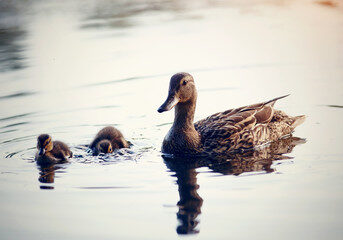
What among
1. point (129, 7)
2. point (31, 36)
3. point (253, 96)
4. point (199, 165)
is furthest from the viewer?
point (129, 7)

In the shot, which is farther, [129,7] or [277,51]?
[129,7]

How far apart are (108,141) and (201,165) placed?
47.3 inches

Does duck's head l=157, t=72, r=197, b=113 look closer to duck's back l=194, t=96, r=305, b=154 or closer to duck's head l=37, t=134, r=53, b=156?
duck's back l=194, t=96, r=305, b=154

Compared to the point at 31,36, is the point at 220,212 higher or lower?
lower

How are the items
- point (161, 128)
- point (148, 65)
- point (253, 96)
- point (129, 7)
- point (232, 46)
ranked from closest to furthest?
1. point (161, 128)
2. point (253, 96)
3. point (148, 65)
4. point (232, 46)
5. point (129, 7)

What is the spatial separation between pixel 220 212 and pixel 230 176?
2.91 ft

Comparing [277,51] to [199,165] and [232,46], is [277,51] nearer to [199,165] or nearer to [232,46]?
[232,46]

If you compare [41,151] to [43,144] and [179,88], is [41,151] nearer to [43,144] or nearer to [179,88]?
[43,144]

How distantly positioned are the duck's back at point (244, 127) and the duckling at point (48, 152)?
5.23 ft

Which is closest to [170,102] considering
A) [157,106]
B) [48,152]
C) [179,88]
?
[179,88]

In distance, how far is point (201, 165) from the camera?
614cm

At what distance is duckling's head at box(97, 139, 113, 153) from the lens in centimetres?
659

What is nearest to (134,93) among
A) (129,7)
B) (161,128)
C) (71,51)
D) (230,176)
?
(161,128)

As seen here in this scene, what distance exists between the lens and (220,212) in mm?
4789
